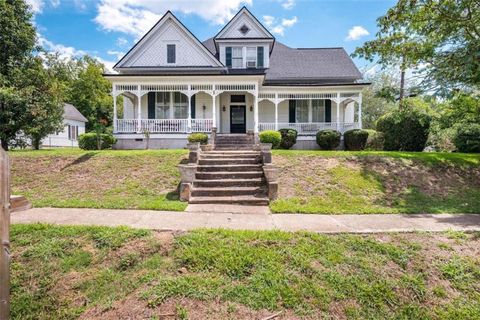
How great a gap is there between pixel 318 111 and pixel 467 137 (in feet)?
26.0

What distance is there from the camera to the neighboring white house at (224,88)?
1603cm

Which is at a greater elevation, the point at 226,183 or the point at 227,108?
the point at 227,108

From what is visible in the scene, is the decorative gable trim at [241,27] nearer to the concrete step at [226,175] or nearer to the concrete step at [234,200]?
the concrete step at [226,175]

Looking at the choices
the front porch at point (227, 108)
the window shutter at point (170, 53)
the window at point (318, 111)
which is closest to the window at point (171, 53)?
the window shutter at point (170, 53)

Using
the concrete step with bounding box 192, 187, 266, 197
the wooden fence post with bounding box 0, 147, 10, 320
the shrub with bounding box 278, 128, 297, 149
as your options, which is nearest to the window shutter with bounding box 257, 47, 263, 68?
the shrub with bounding box 278, 128, 297, 149

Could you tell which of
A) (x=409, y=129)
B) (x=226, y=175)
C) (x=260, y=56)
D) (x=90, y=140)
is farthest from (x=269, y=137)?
(x=90, y=140)

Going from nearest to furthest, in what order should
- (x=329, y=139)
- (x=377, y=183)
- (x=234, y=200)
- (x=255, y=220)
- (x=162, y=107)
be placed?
(x=255, y=220), (x=234, y=200), (x=377, y=183), (x=329, y=139), (x=162, y=107)

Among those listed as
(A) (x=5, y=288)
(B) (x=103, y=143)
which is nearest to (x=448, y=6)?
(A) (x=5, y=288)

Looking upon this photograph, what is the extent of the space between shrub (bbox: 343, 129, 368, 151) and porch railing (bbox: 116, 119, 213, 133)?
7.89m

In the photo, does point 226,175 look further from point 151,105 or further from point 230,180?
point 151,105

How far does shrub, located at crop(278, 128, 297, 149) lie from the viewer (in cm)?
1638

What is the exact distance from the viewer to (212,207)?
6727mm

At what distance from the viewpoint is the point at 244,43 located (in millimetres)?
19234

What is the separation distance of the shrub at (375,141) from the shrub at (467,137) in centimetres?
339
